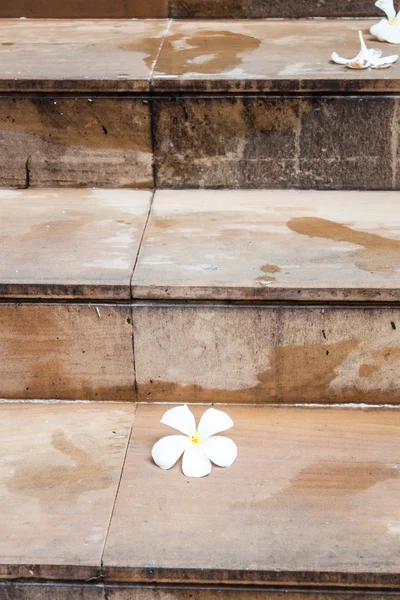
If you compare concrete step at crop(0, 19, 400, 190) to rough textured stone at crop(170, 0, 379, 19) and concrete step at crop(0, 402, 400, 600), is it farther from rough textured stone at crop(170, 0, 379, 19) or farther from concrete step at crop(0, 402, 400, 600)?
concrete step at crop(0, 402, 400, 600)

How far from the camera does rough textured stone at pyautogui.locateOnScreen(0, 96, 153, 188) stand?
2016 mm

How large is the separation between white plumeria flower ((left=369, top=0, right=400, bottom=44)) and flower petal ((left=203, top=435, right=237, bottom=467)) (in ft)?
4.72

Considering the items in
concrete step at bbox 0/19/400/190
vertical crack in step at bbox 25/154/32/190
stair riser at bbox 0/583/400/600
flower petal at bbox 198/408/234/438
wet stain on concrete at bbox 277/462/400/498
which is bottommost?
stair riser at bbox 0/583/400/600

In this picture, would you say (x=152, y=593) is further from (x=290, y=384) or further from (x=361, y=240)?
(x=361, y=240)

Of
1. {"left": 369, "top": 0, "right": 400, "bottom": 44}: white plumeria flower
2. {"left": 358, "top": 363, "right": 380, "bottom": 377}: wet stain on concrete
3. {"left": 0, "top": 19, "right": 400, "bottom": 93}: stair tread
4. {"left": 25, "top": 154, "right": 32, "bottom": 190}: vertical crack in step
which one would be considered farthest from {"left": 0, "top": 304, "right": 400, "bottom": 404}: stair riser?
{"left": 369, "top": 0, "right": 400, "bottom": 44}: white plumeria flower

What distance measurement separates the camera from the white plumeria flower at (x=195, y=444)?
4.92 feet

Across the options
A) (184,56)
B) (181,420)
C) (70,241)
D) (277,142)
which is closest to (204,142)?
(277,142)

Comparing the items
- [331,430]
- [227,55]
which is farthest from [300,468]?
[227,55]

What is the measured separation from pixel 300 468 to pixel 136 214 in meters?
0.81

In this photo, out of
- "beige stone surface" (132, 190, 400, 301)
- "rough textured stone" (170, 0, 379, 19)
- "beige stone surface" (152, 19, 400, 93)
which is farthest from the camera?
"rough textured stone" (170, 0, 379, 19)

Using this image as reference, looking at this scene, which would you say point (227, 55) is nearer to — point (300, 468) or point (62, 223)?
point (62, 223)

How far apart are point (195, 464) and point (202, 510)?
0.11 m

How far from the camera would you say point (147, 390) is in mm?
1702

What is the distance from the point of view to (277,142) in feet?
6.66
